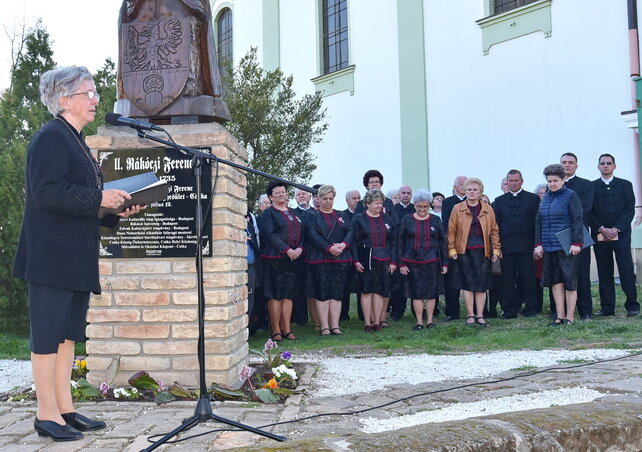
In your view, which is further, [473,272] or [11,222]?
[473,272]

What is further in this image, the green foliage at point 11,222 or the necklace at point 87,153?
the green foliage at point 11,222

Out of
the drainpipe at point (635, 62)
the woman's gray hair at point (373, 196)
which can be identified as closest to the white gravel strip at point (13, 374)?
the woman's gray hair at point (373, 196)

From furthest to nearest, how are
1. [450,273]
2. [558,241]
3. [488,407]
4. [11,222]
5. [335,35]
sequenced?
[335,35], [450,273], [11,222], [558,241], [488,407]

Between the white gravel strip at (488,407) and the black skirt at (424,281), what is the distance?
4.48m

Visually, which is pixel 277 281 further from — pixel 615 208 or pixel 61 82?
pixel 61 82

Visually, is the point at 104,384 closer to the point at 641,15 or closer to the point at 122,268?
the point at 122,268

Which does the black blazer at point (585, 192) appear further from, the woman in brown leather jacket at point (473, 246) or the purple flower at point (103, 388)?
the purple flower at point (103, 388)

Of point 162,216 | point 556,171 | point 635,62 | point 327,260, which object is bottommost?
point 327,260

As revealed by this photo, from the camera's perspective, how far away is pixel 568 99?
14.0 metres

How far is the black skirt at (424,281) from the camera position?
30.4 ft

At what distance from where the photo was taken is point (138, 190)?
400 cm

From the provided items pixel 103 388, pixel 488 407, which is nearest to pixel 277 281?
pixel 103 388

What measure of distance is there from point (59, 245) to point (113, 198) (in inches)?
14.2

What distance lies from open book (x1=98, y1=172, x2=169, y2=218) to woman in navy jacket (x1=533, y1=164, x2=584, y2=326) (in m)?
5.86
